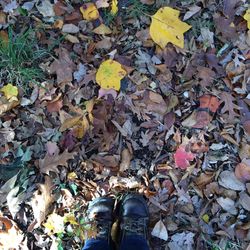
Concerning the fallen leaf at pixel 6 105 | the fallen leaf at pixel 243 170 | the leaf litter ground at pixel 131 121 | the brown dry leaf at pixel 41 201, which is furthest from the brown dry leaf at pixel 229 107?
the fallen leaf at pixel 6 105

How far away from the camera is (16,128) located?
2602mm

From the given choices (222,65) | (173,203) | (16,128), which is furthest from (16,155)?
(222,65)

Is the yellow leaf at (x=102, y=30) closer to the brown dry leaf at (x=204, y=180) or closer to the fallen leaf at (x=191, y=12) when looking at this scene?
the fallen leaf at (x=191, y=12)

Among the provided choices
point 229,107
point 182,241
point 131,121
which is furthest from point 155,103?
point 182,241

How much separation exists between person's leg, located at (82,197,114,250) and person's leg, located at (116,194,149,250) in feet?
0.24

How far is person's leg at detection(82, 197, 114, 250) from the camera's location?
2.45m

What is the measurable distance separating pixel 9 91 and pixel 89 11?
0.69 meters

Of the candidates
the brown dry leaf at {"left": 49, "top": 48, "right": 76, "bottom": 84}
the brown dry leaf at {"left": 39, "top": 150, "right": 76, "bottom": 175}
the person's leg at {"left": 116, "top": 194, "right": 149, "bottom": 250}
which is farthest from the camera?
the brown dry leaf at {"left": 49, "top": 48, "right": 76, "bottom": 84}

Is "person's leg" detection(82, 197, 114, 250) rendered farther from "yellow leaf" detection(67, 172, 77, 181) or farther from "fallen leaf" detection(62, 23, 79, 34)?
"fallen leaf" detection(62, 23, 79, 34)

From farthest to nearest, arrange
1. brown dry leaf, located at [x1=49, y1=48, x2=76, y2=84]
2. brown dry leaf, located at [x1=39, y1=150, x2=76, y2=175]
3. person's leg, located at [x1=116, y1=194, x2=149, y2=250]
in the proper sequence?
brown dry leaf, located at [x1=49, y1=48, x2=76, y2=84], brown dry leaf, located at [x1=39, y1=150, x2=76, y2=175], person's leg, located at [x1=116, y1=194, x2=149, y2=250]

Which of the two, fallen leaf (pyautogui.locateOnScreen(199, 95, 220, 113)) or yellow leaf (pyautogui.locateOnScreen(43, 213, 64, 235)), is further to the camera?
fallen leaf (pyautogui.locateOnScreen(199, 95, 220, 113))

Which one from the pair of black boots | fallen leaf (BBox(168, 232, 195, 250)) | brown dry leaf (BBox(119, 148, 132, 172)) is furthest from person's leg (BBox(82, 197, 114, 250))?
fallen leaf (BBox(168, 232, 195, 250))

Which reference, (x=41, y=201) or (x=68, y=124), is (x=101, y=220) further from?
(x=68, y=124)

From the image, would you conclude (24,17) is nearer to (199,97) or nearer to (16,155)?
(16,155)
